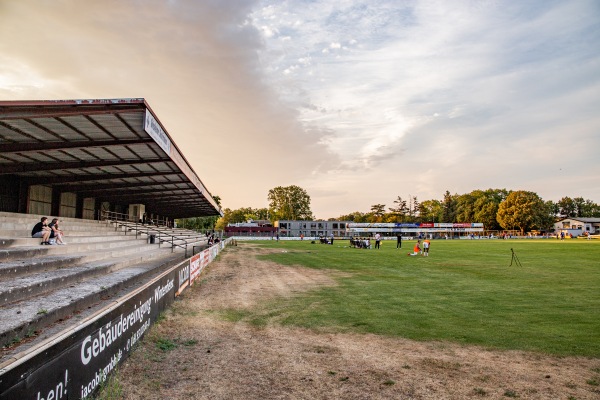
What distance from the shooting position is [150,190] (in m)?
31.3

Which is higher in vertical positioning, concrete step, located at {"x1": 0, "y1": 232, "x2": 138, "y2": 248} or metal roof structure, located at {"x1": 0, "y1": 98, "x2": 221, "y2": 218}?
metal roof structure, located at {"x1": 0, "y1": 98, "x2": 221, "y2": 218}

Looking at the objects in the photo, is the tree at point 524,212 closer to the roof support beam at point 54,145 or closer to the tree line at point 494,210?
the tree line at point 494,210

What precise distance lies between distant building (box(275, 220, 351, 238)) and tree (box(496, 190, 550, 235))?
53478 mm

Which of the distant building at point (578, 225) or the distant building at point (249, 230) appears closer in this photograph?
the distant building at point (249, 230)

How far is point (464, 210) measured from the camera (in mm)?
144250

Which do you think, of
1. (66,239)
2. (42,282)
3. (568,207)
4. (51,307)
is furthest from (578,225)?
(51,307)

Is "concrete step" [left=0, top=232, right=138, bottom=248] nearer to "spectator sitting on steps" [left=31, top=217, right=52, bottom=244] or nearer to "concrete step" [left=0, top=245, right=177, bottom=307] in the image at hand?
"spectator sitting on steps" [left=31, top=217, right=52, bottom=244]

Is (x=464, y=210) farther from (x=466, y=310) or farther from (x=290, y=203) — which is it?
(x=466, y=310)

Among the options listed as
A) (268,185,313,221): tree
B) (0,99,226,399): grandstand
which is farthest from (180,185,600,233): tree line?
(0,99,226,399): grandstand

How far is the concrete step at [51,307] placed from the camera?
5216 mm

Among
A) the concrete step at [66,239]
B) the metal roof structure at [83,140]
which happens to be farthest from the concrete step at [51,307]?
the metal roof structure at [83,140]

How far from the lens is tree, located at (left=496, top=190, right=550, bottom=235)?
11112 centimetres

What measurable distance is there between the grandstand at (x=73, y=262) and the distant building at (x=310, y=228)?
83.2m

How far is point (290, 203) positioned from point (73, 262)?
460ft
